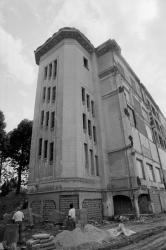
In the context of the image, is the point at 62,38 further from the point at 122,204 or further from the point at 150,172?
the point at 122,204

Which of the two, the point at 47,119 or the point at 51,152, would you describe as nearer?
the point at 51,152

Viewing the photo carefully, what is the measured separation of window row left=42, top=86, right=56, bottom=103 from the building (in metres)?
0.12

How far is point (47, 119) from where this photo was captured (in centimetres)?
1956

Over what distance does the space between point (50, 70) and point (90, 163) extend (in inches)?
528

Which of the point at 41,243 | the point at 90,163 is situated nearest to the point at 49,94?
the point at 90,163

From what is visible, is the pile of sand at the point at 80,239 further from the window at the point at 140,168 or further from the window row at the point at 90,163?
the window at the point at 140,168

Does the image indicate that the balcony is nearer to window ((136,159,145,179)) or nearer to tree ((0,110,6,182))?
window ((136,159,145,179))

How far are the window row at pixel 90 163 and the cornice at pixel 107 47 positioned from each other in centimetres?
1520

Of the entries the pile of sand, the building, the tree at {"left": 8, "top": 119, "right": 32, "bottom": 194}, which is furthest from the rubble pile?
the tree at {"left": 8, "top": 119, "right": 32, "bottom": 194}

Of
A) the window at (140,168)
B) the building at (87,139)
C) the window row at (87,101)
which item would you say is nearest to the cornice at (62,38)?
the building at (87,139)

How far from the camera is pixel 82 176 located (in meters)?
15.7

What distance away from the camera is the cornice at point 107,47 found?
80.7 feet

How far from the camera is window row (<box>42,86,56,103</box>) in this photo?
793 inches

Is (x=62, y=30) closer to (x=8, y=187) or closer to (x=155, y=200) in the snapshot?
(x=155, y=200)
